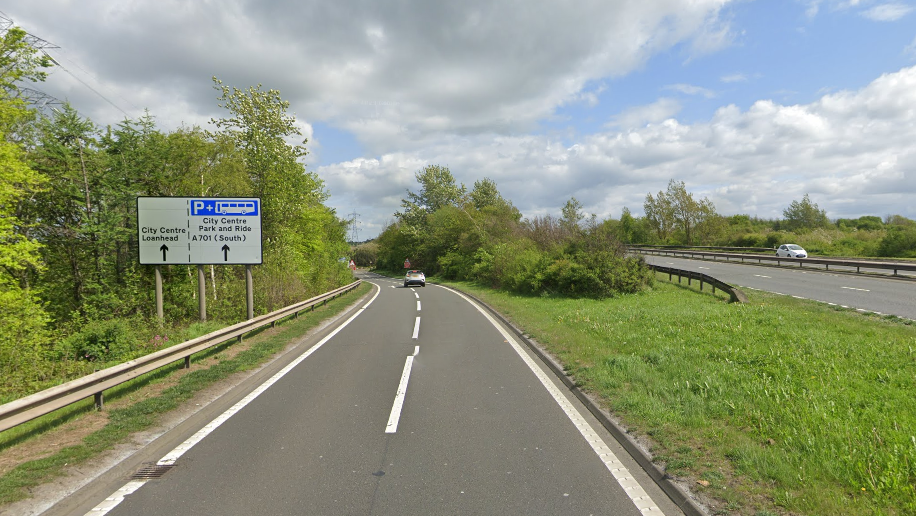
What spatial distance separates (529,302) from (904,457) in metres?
17.7

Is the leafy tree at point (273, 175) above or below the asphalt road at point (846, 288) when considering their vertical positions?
above

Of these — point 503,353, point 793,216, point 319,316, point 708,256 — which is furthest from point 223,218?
point 793,216

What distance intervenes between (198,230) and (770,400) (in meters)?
14.2

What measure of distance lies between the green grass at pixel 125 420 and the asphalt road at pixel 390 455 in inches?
19.7

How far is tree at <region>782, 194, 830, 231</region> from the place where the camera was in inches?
2461

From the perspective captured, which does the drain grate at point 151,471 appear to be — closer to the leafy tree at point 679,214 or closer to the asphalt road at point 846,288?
the asphalt road at point 846,288

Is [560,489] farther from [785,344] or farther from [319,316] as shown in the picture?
[319,316]

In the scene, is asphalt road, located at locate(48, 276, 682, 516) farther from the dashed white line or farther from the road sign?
the road sign

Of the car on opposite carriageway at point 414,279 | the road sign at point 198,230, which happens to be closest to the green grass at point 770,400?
the road sign at point 198,230

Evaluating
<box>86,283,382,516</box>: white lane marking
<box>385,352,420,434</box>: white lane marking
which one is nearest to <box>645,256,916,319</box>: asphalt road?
<box>385,352,420,434</box>: white lane marking

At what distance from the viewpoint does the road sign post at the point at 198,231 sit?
13422 millimetres

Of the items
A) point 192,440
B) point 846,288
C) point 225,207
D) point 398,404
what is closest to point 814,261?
point 846,288

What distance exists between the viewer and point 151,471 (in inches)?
185

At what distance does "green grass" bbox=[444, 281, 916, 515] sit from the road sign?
932 cm
